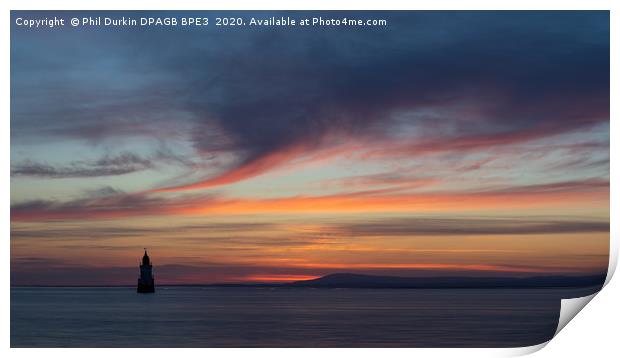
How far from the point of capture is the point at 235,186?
822 cm

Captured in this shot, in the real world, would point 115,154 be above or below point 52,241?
above

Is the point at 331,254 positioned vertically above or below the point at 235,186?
below

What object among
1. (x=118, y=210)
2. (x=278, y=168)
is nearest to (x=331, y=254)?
(x=278, y=168)

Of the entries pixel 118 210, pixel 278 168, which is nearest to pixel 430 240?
pixel 278 168

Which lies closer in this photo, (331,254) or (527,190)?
(527,190)

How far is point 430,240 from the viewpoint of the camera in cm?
823

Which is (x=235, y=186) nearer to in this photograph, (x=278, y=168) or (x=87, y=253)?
(x=278, y=168)

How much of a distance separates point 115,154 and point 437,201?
10.6ft

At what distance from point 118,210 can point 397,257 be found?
10.2 ft
